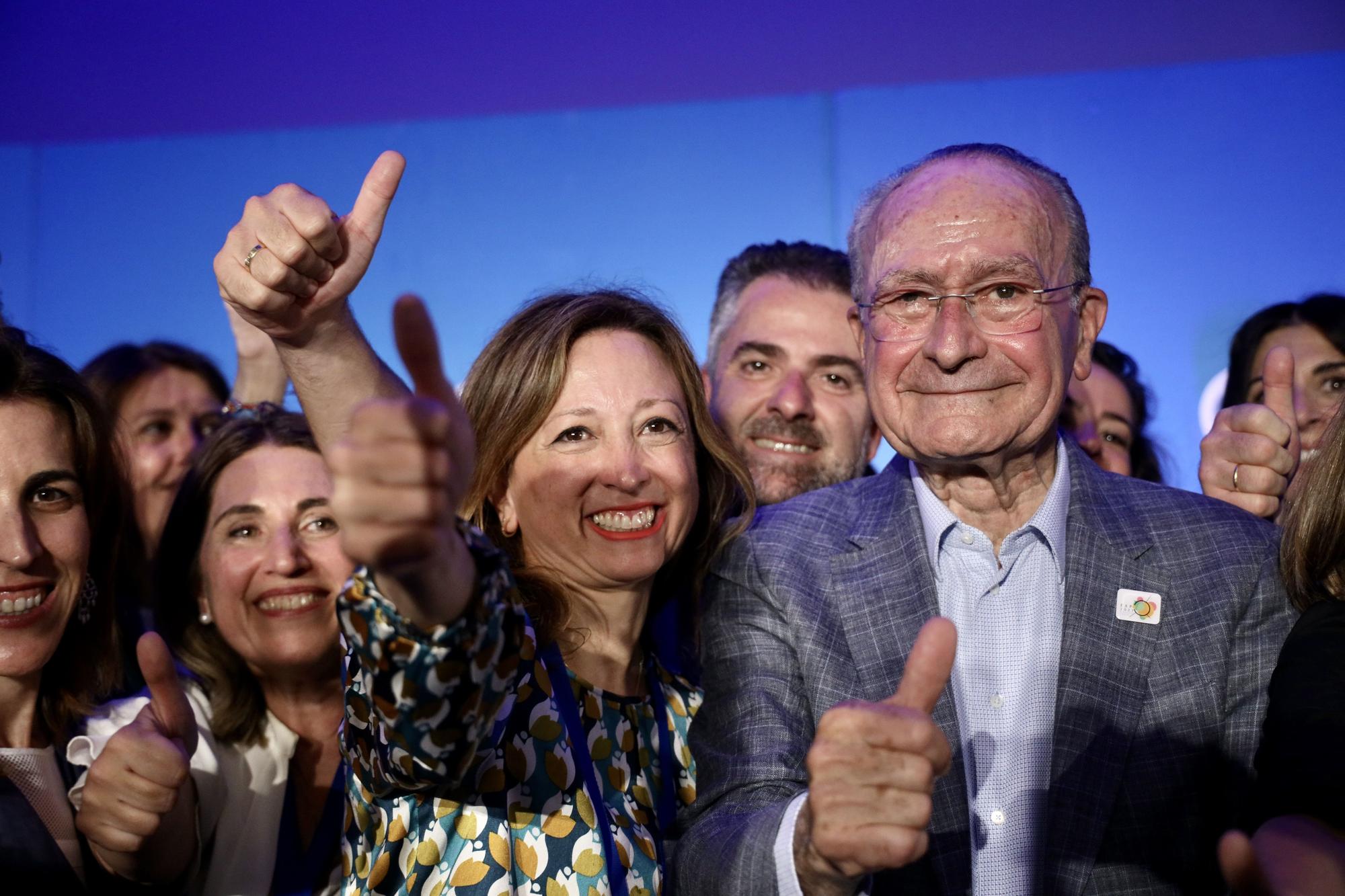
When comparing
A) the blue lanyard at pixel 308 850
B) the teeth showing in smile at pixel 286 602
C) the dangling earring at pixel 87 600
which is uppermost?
the dangling earring at pixel 87 600

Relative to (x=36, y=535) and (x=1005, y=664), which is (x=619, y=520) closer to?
(x=1005, y=664)

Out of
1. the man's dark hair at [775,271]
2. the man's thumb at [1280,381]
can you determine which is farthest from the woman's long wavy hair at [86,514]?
the man's thumb at [1280,381]

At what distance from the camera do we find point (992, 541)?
7.38 ft

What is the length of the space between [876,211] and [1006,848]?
3.71 feet

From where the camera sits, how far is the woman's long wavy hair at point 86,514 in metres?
2.34

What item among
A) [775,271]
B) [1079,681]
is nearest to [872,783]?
[1079,681]

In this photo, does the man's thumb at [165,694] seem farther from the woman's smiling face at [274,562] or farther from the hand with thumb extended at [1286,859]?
the hand with thumb extended at [1286,859]

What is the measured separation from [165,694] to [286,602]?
1.96 feet

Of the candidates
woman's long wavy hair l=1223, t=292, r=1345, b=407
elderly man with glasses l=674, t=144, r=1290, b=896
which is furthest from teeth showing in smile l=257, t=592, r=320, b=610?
woman's long wavy hair l=1223, t=292, r=1345, b=407

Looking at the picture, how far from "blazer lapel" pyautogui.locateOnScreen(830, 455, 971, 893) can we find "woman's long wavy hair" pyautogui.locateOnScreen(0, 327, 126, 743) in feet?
4.57

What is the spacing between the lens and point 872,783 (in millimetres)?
1476

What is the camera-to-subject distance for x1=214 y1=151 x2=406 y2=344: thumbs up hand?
63.2 inches

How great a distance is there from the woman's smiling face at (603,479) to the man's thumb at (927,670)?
0.70 m

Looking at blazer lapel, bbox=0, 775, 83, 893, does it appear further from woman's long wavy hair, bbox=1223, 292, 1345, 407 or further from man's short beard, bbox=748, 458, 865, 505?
woman's long wavy hair, bbox=1223, 292, 1345, 407
